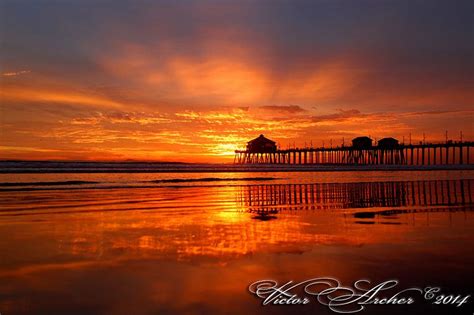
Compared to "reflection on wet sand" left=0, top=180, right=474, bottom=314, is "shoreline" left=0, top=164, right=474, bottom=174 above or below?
above

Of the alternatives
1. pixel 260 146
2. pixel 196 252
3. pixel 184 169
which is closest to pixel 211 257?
pixel 196 252

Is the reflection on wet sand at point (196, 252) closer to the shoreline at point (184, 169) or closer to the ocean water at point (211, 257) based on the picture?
the ocean water at point (211, 257)

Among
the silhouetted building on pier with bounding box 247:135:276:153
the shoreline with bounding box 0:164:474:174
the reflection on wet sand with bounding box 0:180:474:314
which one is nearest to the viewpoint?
the reflection on wet sand with bounding box 0:180:474:314

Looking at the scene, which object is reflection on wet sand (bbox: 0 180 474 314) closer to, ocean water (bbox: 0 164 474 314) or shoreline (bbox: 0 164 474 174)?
ocean water (bbox: 0 164 474 314)

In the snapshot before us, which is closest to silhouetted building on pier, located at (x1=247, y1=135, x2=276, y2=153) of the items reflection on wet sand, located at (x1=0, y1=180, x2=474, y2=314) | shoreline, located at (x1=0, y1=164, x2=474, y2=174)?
shoreline, located at (x1=0, y1=164, x2=474, y2=174)

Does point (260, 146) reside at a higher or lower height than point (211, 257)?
higher

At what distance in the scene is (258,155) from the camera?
120375 mm

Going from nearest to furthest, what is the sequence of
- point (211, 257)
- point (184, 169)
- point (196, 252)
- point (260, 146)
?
point (211, 257)
point (196, 252)
point (184, 169)
point (260, 146)

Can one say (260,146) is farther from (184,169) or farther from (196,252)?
(196,252)

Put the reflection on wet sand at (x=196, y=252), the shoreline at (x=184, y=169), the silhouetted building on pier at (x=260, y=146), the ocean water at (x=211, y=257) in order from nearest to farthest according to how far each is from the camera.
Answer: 1. the ocean water at (x=211, y=257)
2. the reflection on wet sand at (x=196, y=252)
3. the shoreline at (x=184, y=169)
4. the silhouetted building on pier at (x=260, y=146)

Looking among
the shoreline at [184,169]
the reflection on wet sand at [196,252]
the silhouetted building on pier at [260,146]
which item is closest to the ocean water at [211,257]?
the reflection on wet sand at [196,252]

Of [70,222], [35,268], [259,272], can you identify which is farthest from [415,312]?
[70,222]

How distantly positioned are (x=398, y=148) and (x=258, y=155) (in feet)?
121

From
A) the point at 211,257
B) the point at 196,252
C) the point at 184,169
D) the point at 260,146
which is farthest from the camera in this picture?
the point at 260,146
